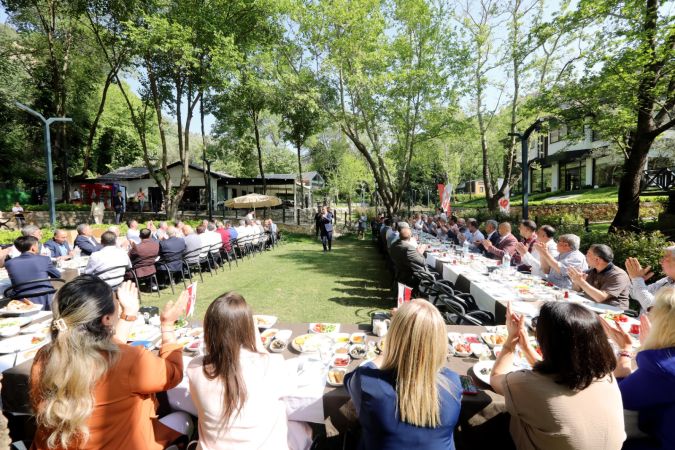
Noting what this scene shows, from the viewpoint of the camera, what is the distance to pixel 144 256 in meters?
7.47

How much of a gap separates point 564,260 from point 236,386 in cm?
523

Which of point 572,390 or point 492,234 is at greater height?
point 492,234

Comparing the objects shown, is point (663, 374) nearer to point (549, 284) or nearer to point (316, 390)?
point (316, 390)

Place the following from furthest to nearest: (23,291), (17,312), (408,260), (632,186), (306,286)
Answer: (632,186), (306,286), (408,260), (23,291), (17,312)

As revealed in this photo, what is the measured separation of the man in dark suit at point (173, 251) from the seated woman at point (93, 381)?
20.4 ft

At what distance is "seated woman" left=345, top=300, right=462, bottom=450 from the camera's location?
165 centimetres

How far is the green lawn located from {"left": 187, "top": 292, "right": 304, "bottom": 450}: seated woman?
4.24 meters

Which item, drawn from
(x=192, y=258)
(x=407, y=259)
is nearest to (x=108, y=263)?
(x=192, y=258)

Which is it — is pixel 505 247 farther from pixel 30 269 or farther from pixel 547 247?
pixel 30 269

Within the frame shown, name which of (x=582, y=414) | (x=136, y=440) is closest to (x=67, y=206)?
(x=136, y=440)

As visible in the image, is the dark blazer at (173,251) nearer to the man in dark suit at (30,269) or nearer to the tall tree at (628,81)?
the man in dark suit at (30,269)

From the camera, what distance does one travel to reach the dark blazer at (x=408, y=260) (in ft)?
20.7

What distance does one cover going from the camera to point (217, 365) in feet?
Result: 6.14

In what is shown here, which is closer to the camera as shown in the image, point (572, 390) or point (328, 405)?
point (572, 390)
